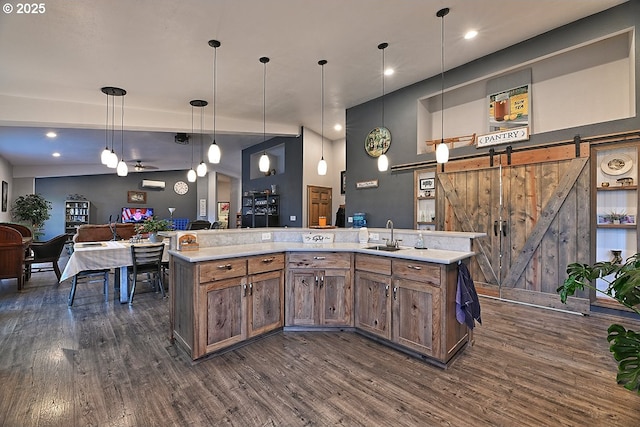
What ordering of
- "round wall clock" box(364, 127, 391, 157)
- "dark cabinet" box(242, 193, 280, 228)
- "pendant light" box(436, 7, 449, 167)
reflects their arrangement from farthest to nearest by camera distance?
"dark cabinet" box(242, 193, 280, 228) < "round wall clock" box(364, 127, 391, 157) < "pendant light" box(436, 7, 449, 167)

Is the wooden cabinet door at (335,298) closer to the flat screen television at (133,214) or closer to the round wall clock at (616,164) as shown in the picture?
the round wall clock at (616,164)

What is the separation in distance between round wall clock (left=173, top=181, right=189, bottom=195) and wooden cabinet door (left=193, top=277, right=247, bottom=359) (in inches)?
438

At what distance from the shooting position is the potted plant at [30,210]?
841 centimetres

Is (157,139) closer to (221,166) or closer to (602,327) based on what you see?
(221,166)

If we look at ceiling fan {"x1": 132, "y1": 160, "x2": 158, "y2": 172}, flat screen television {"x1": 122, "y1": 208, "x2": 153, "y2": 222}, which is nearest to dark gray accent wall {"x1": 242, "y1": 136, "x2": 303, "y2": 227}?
ceiling fan {"x1": 132, "y1": 160, "x2": 158, "y2": 172}

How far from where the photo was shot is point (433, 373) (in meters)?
2.23

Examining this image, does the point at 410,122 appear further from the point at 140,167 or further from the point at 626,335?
the point at 140,167

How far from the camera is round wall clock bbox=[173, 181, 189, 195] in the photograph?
12261 millimetres

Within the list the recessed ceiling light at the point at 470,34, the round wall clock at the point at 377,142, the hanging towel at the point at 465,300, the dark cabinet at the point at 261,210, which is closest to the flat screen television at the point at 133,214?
the dark cabinet at the point at 261,210

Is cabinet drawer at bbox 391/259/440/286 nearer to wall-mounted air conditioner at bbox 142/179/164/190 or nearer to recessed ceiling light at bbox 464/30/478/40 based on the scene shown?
recessed ceiling light at bbox 464/30/478/40

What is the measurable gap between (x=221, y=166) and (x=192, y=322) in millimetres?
9924

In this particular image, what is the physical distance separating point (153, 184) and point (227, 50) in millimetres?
9795

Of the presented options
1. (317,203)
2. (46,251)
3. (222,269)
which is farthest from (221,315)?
(317,203)

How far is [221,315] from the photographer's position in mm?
2502
